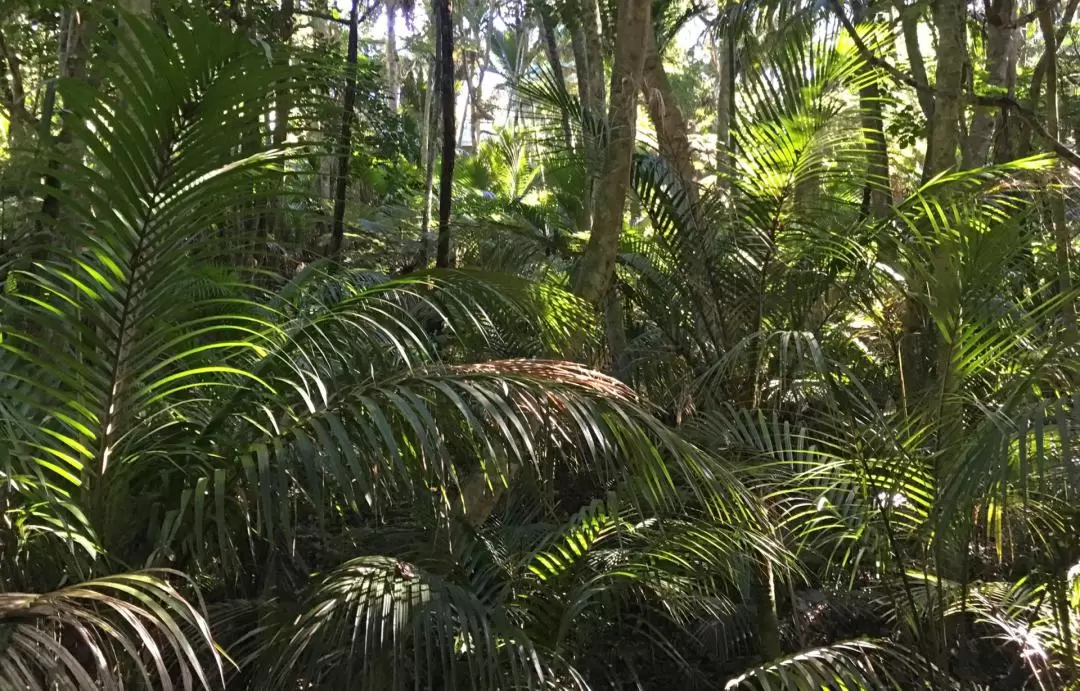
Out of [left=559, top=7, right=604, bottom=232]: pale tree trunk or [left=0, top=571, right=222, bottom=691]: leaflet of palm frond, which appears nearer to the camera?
[left=0, top=571, right=222, bottom=691]: leaflet of palm frond

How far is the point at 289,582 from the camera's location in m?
2.89

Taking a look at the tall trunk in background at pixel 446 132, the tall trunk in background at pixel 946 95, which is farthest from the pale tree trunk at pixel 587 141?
the tall trunk in background at pixel 946 95

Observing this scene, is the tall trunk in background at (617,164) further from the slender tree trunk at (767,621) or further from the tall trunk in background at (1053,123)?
the tall trunk in background at (1053,123)

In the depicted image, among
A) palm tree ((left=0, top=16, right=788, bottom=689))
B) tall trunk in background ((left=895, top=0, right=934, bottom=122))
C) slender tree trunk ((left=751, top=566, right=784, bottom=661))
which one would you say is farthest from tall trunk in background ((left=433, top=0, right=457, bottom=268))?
tall trunk in background ((left=895, top=0, right=934, bottom=122))

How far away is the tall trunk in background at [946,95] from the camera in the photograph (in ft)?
14.5

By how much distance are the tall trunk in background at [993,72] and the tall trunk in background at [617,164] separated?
2712 millimetres

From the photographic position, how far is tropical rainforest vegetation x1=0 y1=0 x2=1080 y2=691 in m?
2.02

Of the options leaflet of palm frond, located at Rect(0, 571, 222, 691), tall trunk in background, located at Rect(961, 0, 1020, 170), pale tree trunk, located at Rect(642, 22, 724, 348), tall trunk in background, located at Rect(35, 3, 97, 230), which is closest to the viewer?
leaflet of palm frond, located at Rect(0, 571, 222, 691)

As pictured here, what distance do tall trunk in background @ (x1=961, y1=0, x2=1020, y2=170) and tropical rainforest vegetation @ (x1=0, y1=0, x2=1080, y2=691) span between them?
4.97ft

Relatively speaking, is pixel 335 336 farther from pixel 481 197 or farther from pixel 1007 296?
pixel 481 197

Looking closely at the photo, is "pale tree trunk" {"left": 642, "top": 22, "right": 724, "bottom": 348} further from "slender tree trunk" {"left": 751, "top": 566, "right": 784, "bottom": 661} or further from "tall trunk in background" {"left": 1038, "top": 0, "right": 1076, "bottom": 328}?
"tall trunk in background" {"left": 1038, "top": 0, "right": 1076, "bottom": 328}

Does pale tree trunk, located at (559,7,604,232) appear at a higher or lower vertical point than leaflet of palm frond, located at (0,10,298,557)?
higher

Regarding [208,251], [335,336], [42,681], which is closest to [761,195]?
[335,336]

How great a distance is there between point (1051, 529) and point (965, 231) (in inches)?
40.4
